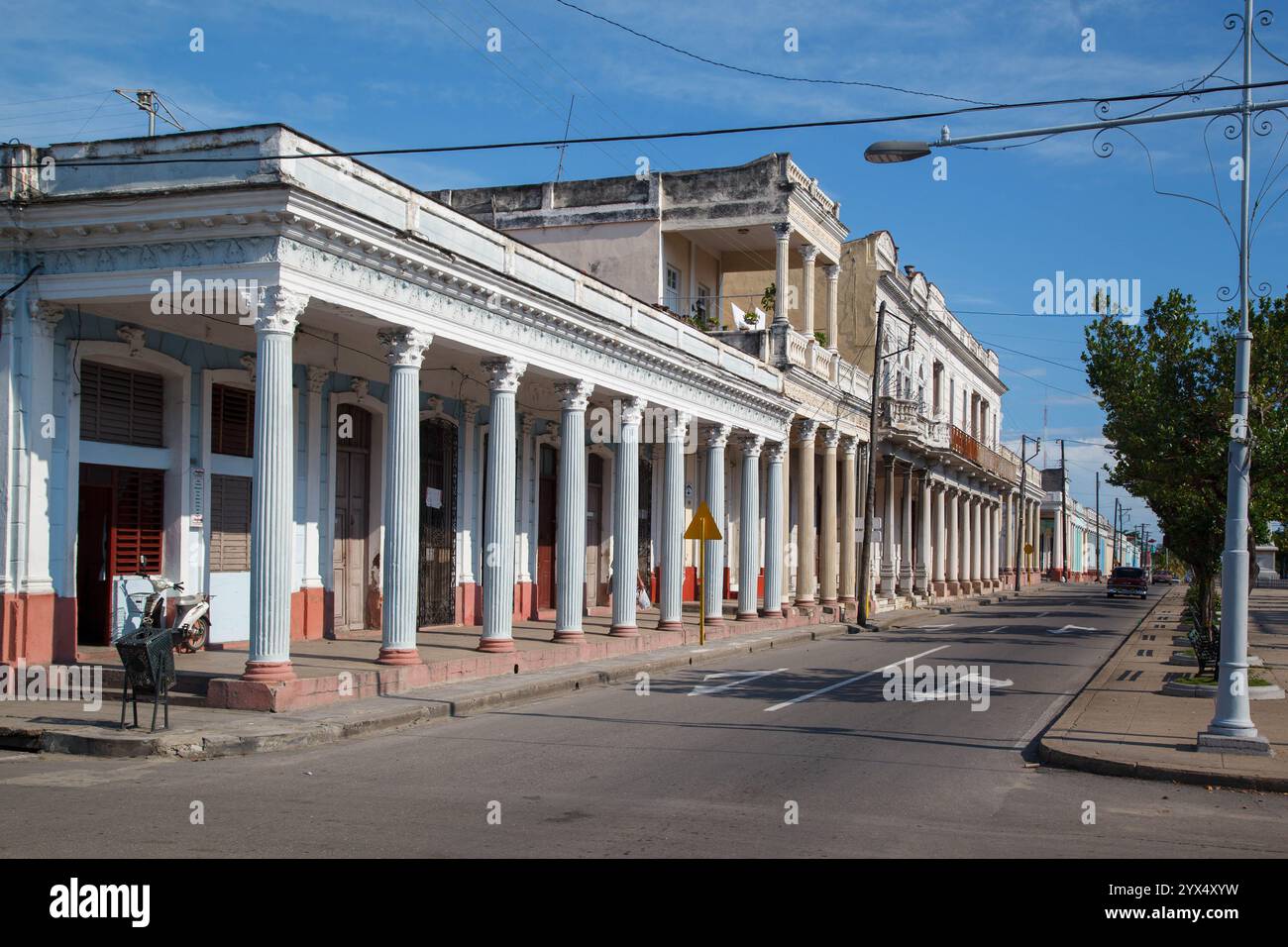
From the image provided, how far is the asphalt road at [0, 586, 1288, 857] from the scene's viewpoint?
7.93 metres

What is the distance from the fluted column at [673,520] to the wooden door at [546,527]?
3.43 meters

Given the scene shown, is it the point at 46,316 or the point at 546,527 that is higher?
the point at 46,316

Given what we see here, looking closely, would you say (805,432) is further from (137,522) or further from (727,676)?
(137,522)

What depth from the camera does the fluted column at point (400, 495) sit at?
54.5 ft

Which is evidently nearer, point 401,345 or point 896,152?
point 896,152

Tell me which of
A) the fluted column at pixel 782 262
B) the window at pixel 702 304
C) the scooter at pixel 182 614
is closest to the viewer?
the scooter at pixel 182 614

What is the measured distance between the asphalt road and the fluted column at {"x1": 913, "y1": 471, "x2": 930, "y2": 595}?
36.0 m

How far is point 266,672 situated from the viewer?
13914 mm

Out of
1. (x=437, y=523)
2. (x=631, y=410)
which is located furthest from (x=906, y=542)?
(x=437, y=523)

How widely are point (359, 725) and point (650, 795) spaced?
Result: 15.8ft

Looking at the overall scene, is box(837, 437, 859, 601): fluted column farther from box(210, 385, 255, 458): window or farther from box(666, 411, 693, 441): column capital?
box(210, 385, 255, 458): window

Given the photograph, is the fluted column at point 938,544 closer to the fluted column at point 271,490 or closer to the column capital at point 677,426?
the column capital at point 677,426

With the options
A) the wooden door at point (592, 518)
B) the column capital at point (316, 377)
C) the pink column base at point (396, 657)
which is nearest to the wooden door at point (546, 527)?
the wooden door at point (592, 518)
